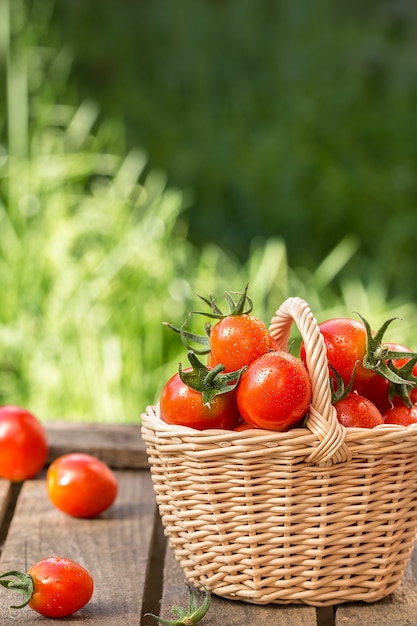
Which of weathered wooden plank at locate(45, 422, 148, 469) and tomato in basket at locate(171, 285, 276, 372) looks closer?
tomato in basket at locate(171, 285, 276, 372)

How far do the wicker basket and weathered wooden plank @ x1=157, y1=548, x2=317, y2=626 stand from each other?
0.05 ft

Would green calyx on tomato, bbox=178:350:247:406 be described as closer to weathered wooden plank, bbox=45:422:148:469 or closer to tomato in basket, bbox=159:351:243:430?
tomato in basket, bbox=159:351:243:430

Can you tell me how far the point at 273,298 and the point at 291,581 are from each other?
1.75m

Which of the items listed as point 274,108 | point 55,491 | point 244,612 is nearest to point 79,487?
point 55,491

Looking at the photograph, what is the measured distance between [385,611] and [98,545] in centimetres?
47

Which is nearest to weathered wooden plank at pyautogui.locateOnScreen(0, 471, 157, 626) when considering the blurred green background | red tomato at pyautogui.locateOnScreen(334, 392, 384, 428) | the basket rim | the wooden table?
the wooden table

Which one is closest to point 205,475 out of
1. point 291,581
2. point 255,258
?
point 291,581

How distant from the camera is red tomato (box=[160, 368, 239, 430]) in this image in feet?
4.33

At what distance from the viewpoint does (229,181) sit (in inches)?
167

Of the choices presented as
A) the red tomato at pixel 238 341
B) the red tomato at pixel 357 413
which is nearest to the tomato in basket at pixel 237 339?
the red tomato at pixel 238 341

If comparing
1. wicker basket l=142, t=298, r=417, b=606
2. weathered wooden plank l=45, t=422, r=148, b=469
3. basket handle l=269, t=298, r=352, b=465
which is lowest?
weathered wooden plank l=45, t=422, r=148, b=469

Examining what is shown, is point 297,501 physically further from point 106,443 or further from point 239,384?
point 106,443

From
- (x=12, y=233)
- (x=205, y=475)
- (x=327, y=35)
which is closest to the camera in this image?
(x=205, y=475)

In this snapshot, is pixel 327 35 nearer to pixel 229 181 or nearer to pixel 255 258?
pixel 229 181
